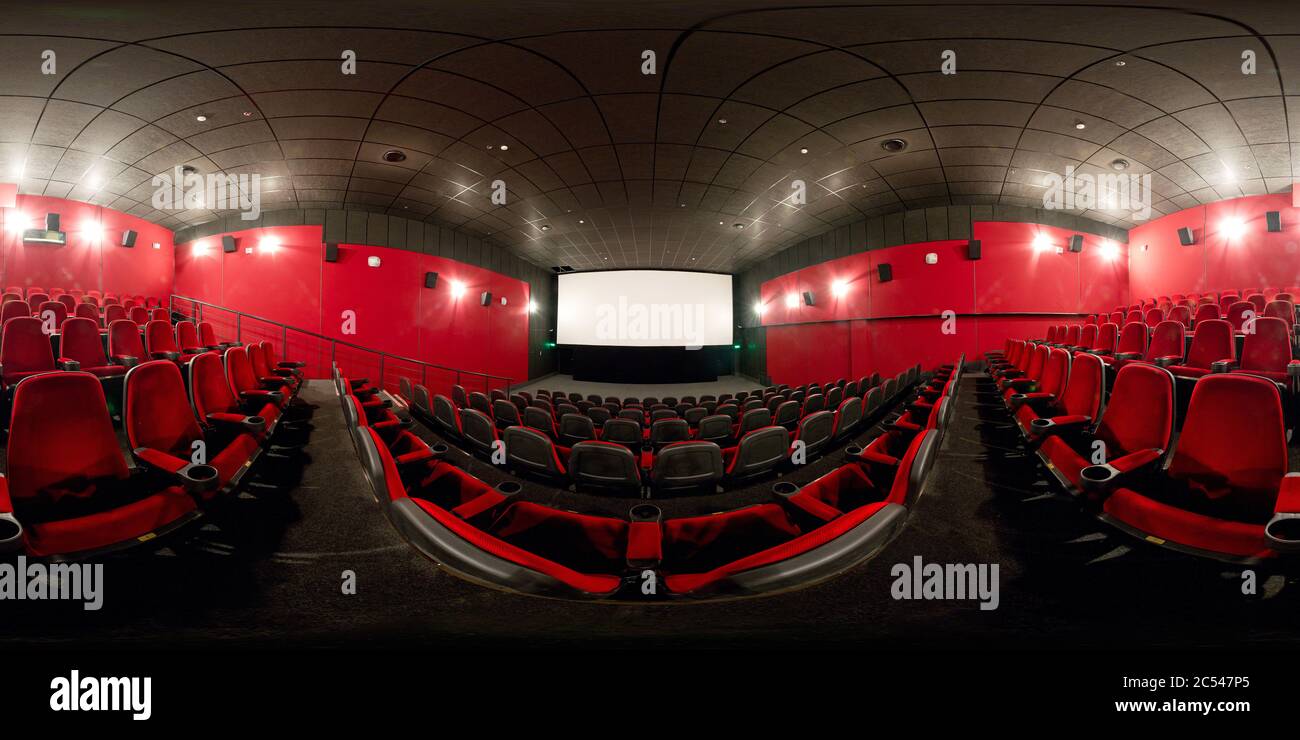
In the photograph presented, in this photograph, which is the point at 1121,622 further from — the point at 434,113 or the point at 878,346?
the point at 434,113

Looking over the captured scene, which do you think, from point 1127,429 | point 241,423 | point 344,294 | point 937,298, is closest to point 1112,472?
point 1127,429

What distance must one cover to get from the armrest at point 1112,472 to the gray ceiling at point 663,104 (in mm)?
1879

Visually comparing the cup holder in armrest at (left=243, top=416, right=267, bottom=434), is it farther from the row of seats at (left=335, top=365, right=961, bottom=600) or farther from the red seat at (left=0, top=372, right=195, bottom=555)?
the row of seats at (left=335, top=365, right=961, bottom=600)

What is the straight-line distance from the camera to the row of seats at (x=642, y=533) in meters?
0.72

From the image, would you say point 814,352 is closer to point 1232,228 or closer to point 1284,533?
point 1284,533

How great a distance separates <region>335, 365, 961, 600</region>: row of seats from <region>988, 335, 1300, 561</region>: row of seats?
0.45 meters

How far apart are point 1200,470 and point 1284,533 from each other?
0.97ft

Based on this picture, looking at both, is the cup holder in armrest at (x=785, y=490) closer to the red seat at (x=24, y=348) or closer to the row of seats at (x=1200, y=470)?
the row of seats at (x=1200, y=470)

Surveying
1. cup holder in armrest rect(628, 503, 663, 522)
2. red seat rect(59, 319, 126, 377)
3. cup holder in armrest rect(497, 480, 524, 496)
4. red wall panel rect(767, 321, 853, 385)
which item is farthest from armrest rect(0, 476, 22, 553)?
red wall panel rect(767, 321, 853, 385)

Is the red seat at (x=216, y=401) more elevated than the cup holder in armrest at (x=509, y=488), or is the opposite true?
the red seat at (x=216, y=401)

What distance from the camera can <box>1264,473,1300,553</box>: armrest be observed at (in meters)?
0.76

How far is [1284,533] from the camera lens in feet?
2.65

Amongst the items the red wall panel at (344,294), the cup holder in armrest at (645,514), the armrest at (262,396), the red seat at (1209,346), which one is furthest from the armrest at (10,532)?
the red seat at (1209,346)

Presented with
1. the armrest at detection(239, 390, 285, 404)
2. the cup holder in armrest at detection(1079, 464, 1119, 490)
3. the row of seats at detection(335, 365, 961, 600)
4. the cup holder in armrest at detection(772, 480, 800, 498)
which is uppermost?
the armrest at detection(239, 390, 285, 404)
